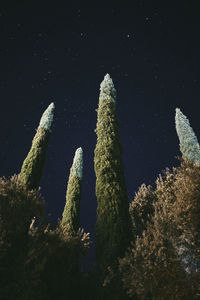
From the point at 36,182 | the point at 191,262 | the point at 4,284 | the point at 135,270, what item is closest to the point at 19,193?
the point at 36,182

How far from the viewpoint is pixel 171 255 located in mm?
7031

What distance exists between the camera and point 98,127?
434 inches

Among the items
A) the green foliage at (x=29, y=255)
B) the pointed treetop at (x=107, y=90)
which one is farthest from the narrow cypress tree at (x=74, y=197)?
the pointed treetop at (x=107, y=90)

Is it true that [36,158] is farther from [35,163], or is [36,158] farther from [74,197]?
[74,197]

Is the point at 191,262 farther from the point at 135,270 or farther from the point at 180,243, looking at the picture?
the point at 135,270

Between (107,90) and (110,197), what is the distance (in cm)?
776

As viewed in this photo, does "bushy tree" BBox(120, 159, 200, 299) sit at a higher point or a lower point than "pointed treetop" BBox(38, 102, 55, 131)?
lower

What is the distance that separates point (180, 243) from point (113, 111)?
7.78 meters

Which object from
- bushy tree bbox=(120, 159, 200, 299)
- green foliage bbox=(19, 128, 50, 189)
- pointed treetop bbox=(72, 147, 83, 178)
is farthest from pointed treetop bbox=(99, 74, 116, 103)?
pointed treetop bbox=(72, 147, 83, 178)

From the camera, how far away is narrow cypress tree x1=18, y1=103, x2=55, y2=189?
11356 mm

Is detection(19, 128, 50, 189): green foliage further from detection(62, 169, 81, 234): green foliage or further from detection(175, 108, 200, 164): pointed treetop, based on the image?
detection(175, 108, 200, 164): pointed treetop

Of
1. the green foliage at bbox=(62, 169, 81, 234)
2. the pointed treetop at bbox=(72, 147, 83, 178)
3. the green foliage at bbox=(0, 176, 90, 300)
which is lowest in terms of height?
the green foliage at bbox=(0, 176, 90, 300)

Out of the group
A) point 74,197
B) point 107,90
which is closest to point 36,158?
point 74,197

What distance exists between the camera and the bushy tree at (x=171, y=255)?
594 cm
